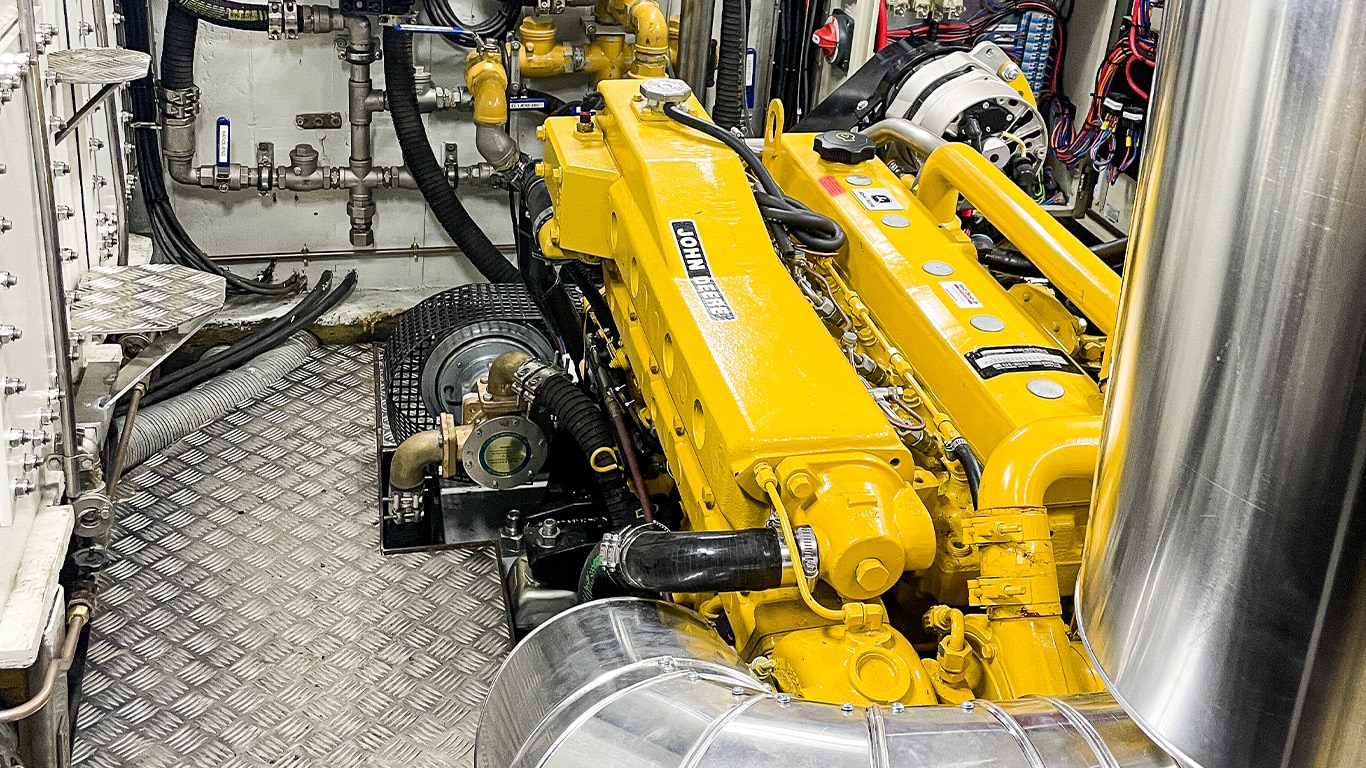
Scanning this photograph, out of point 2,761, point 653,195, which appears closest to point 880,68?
point 653,195

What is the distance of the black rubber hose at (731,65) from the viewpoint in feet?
16.2

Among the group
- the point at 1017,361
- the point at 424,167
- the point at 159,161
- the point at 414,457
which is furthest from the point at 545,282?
the point at 1017,361

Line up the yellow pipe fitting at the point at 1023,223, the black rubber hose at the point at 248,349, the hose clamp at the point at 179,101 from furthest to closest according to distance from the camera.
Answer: the hose clamp at the point at 179,101 → the black rubber hose at the point at 248,349 → the yellow pipe fitting at the point at 1023,223

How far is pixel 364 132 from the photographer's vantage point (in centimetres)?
498

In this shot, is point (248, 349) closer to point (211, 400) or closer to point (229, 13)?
point (211, 400)

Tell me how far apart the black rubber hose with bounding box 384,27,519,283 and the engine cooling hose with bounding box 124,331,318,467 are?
718 mm

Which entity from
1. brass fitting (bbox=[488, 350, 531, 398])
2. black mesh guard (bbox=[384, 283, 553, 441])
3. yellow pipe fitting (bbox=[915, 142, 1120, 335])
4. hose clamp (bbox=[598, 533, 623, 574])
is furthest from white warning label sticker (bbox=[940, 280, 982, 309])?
black mesh guard (bbox=[384, 283, 553, 441])

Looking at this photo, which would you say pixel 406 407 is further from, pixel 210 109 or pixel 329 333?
pixel 210 109

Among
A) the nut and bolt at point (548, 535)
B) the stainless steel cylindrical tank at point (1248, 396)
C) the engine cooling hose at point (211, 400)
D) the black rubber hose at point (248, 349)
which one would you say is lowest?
the engine cooling hose at point (211, 400)

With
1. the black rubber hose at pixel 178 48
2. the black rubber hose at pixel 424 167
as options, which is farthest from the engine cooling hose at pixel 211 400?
the black rubber hose at pixel 178 48

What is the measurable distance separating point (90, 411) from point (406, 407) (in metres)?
→ 1.21

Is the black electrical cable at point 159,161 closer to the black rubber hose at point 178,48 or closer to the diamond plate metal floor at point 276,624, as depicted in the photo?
the black rubber hose at point 178,48

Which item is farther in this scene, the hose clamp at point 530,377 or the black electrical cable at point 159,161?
the black electrical cable at point 159,161

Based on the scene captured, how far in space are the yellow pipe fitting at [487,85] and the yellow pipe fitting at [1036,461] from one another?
3098 mm
